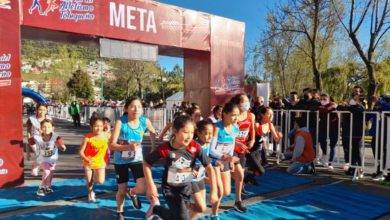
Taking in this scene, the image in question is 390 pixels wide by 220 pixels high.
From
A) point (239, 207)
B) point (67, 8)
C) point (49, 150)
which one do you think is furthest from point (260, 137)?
point (67, 8)

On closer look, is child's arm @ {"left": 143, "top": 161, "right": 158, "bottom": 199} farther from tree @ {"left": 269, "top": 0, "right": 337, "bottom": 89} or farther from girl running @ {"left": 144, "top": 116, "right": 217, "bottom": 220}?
tree @ {"left": 269, "top": 0, "right": 337, "bottom": 89}

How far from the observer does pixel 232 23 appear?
10922mm

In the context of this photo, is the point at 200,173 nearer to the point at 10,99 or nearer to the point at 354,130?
the point at 10,99

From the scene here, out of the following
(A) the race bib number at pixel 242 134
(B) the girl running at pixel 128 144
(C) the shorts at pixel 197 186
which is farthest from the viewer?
(A) the race bib number at pixel 242 134

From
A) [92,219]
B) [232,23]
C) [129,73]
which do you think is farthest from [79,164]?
[129,73]

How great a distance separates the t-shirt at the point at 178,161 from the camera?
3787mm

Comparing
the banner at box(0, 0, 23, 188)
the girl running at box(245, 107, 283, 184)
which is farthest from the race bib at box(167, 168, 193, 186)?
the banner at box(0, 0, 23, 188)

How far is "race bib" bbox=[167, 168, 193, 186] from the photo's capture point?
12.5ft

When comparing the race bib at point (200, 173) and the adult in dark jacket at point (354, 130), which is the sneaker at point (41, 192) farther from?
the adult in dark jacket at point (354, 130)

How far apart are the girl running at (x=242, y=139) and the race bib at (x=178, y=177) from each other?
5.19 feet

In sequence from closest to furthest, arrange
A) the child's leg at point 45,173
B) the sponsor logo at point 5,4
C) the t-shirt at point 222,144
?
the t-shirt at point 222,144 < the child's leg at point 45,173 < the sponsor logo at point 5,4

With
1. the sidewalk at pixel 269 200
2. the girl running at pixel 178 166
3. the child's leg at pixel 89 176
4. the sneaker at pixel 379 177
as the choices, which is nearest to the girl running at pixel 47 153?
the sidewalk at pixel 269 200

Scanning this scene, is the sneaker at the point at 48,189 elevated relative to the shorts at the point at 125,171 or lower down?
lower down

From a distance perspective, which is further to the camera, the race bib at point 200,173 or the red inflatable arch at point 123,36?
the red inflatable arch at point 123,36
